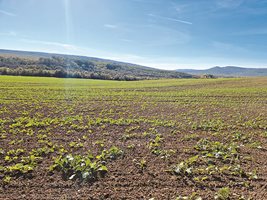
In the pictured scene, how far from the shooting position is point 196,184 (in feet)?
22.8

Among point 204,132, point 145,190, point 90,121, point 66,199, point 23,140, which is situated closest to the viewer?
point 66,199

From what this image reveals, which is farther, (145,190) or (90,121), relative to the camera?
(90,121)

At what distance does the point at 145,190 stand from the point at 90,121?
9371 mm

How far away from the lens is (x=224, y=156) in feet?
29.6

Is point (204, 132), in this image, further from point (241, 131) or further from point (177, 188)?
point (177, 188)

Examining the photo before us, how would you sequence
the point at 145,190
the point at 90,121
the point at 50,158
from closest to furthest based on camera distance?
the point at 145,190 → the point at 50,158 → the point at 90,121

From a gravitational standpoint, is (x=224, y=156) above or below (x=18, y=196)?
above

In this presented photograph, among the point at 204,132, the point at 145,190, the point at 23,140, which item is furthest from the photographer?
the point at 204,132

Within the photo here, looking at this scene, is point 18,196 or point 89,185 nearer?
point 18,196

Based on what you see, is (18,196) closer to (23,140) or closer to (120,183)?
(120,183)

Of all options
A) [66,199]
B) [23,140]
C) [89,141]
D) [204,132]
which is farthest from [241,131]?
[23,140]

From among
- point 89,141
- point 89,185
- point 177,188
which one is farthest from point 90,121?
point 177,188

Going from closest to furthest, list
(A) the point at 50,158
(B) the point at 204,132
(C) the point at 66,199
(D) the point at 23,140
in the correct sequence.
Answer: (C) the point at 66,199 < (A) the point at 50,158 < (D) the point at 23,140 < (B) the point at 204,132

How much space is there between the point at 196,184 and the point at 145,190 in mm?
1610
